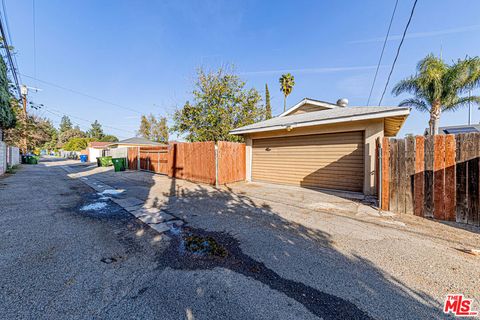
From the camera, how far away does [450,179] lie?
3.72 meters

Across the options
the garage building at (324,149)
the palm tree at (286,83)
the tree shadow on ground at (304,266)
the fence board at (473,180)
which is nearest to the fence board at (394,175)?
the fence board at (473,180)

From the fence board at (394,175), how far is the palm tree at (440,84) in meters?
12.9

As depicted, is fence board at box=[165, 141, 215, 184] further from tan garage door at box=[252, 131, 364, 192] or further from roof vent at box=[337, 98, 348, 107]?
roof vent at box=[337, 98, 348, 107]

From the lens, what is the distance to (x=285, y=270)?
2.23 metres

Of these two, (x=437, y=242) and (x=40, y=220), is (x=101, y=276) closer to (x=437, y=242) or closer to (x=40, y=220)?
(x=40, y=220)

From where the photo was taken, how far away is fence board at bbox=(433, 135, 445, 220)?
A: 3.81 m

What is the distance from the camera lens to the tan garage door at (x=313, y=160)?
6.32 m

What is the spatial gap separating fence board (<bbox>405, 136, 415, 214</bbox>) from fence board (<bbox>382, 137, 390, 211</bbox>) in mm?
326

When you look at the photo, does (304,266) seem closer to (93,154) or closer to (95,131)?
(93,154)

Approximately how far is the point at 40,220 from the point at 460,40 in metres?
13.9

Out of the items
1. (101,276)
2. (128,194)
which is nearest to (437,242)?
(101,276)

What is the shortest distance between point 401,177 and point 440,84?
13.4m

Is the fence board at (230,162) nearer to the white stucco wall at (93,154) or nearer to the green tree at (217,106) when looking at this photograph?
the green tree at (217,106)
